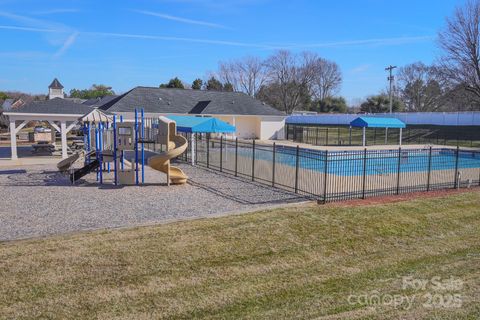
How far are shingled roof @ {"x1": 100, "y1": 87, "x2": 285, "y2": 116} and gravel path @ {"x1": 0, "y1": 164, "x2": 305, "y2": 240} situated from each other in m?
20.8

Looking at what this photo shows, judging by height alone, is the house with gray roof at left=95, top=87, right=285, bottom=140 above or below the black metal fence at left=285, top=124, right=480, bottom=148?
above

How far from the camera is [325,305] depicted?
561cm

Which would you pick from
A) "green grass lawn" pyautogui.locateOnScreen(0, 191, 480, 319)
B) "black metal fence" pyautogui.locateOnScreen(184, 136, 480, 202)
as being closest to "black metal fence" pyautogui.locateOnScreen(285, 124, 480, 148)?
"black metal fence" pyautogui.locateOnScreen(184, 136, 480, 202)

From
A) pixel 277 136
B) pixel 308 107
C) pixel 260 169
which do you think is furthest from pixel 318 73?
pixel 260 169

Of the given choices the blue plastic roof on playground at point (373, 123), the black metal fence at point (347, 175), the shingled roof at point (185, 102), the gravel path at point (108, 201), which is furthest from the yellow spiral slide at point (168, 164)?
the blue plastic roof on playground at point (373, 123)

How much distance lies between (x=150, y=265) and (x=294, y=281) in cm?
230

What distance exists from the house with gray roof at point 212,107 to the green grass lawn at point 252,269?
2899 cm

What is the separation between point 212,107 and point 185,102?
2.94 m

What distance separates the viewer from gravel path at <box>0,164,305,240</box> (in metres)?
9.23

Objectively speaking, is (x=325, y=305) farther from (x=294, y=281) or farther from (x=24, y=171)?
(x=24, y=171)

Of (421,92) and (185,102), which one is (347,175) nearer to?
(185,102)

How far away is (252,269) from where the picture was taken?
691cm

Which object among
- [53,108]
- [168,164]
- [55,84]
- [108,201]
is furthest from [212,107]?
[55,84]

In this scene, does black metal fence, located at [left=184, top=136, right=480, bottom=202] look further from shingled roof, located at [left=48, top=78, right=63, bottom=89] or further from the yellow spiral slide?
shingled roof, located at [left=48, top=78, right=63, bottom=89]
